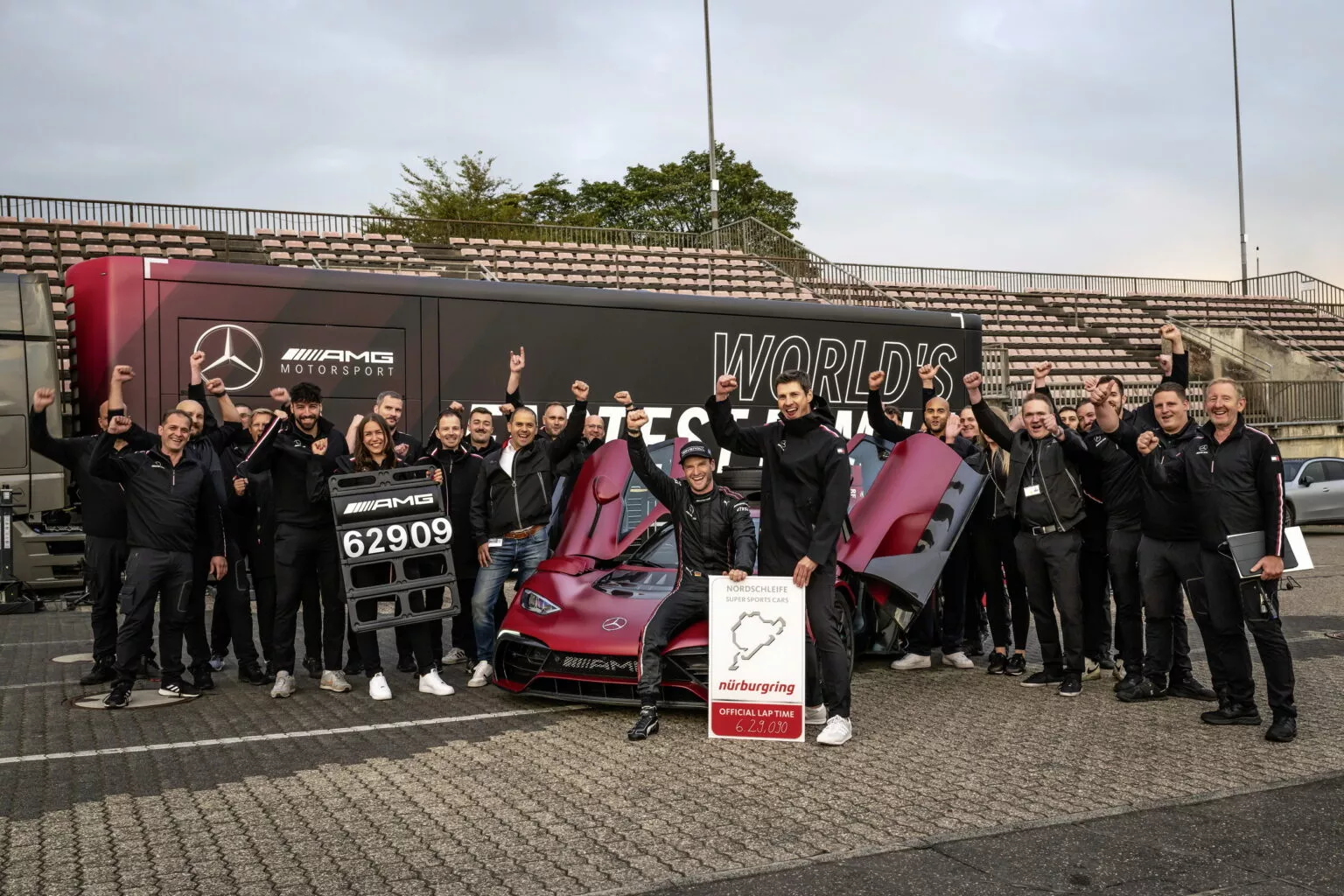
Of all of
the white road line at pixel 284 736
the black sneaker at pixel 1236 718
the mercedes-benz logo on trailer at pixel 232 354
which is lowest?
the black sneaker at pixel 1236 718

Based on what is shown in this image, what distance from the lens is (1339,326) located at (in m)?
37.3

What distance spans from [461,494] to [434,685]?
1.30 metres

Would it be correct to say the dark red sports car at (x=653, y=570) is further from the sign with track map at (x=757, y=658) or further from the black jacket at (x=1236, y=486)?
the black jacket at (x=1236, y=486)

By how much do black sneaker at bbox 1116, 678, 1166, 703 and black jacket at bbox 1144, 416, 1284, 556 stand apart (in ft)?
3.51

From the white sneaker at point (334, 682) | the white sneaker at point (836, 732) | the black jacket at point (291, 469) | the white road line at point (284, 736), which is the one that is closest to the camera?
the white road line at point (284, 736)

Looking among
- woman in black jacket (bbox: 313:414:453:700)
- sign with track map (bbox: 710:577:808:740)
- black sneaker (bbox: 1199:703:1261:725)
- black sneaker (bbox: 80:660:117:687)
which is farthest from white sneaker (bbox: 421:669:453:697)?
black sneaker (bbox: 1199:703:1261:725)

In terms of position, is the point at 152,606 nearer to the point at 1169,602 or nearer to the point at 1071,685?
the point at 1071,685

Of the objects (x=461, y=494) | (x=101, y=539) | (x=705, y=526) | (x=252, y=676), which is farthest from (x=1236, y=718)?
(x=101, y=539)

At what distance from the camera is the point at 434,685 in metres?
7.22

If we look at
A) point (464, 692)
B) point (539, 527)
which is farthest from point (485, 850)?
point (539, 527)

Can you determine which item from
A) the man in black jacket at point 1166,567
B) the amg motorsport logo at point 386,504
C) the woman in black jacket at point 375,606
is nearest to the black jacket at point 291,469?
the woman in black jacket at point 375,606

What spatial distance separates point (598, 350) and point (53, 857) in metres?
8.79

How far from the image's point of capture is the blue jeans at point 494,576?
7.61m

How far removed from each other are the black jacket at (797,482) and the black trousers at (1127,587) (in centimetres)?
212
